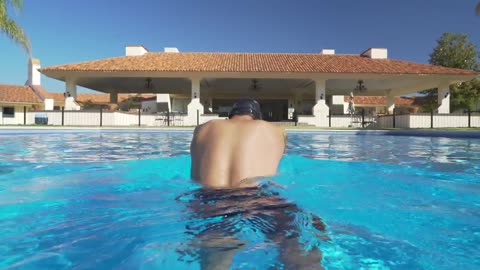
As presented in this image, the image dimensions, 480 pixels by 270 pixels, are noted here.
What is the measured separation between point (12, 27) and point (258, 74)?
46.6 feet

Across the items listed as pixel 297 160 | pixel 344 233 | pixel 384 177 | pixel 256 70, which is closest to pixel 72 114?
pixel 256 70

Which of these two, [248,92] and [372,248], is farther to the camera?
[248,92]

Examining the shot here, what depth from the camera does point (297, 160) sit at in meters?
7.39

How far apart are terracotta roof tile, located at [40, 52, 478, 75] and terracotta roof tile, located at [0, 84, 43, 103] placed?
17.6 meters

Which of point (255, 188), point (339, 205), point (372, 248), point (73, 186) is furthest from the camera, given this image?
point (73, 186)

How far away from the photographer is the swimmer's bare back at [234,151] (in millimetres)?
2623

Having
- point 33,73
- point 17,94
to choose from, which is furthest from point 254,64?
point 33,73

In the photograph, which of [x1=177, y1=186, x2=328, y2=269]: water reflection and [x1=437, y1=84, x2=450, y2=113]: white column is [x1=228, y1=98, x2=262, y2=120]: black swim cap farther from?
[x1=437, y1=84, x2=450, y2=113]: white column

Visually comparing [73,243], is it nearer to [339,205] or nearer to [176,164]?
[339,205]

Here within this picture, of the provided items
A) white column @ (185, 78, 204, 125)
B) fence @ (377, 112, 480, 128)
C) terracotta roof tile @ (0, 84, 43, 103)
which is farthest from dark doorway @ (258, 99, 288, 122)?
terracotta roof tile @ (0, 84, 43, 103)

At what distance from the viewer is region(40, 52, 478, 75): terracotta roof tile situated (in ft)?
75.7

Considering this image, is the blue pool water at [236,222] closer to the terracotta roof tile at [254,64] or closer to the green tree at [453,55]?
the terracotta roof tile at [254,64]

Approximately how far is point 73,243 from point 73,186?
2.45 m

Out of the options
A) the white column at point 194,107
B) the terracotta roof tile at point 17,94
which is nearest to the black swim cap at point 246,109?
the white column at point 194,107
